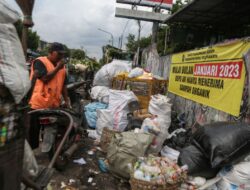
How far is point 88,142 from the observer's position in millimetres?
5805

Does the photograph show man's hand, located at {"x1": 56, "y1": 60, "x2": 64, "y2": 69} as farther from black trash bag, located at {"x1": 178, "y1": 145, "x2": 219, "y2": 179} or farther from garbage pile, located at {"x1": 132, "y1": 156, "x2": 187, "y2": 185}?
black trash bag, located at {"x1": 178, "y1": 145, "x2": 219, "y2": 179}

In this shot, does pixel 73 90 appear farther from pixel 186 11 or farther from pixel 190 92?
pixel 186 11

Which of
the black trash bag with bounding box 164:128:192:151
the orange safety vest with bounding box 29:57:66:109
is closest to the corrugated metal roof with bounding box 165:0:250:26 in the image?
the black trash bag with bounding box 164:128:192:151

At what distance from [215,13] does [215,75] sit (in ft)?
13.9

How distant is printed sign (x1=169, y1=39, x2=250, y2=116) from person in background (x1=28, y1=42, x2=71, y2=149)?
94.8 inches

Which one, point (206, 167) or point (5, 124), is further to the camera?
point (206, 167)

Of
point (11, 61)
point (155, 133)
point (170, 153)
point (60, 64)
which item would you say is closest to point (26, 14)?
point (11, 61)

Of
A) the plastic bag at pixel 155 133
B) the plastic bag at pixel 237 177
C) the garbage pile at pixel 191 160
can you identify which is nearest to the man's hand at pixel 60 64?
the garbage pile at pixel 191 160

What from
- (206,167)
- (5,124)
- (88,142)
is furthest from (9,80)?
(88,142)

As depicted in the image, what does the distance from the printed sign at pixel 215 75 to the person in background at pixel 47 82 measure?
94.8 inches

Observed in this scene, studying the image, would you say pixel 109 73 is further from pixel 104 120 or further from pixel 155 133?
pixel 155 133

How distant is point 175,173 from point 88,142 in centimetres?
281

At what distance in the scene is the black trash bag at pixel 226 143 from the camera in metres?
3.25

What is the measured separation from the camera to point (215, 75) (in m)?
4.87
